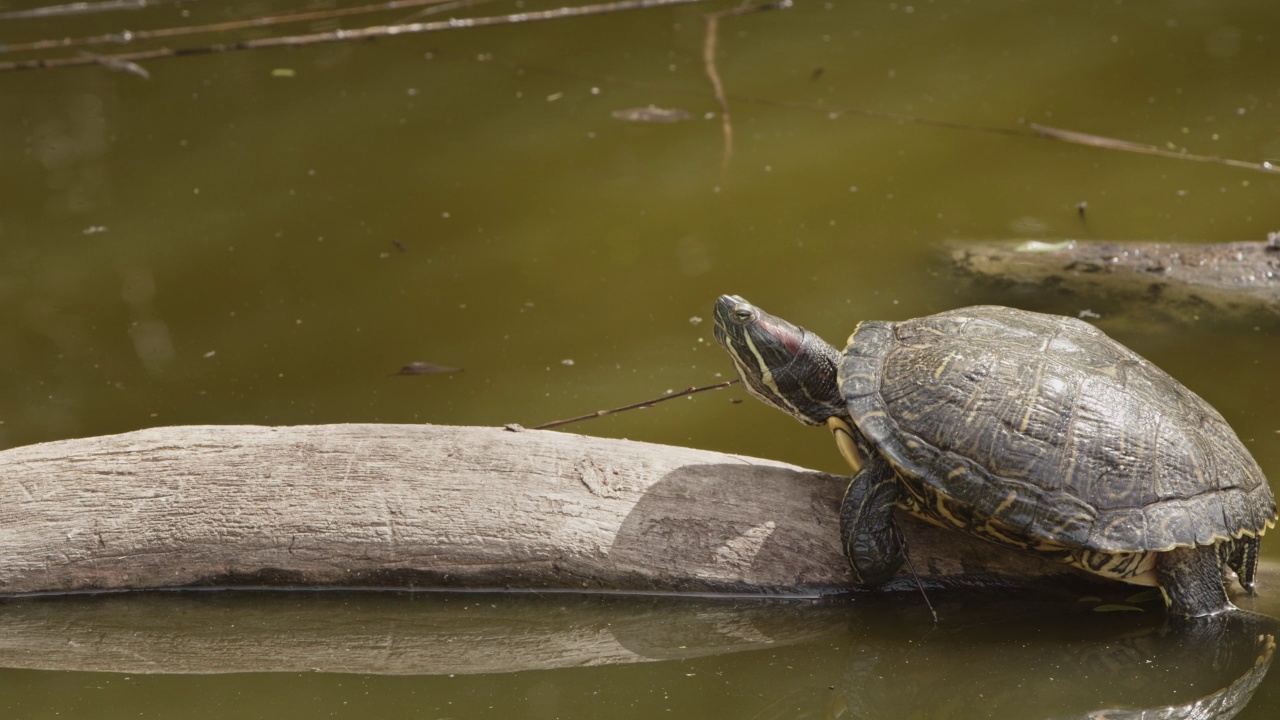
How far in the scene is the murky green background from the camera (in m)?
3.64

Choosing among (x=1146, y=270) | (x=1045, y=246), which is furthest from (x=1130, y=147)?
(x=1146, y=270)

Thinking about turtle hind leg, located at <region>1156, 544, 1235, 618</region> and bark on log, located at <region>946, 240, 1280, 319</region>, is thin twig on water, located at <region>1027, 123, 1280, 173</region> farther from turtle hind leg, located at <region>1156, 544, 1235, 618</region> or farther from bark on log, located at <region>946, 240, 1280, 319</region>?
turtle hind leg, located at <region>1156, 544, 1235, 618</region>

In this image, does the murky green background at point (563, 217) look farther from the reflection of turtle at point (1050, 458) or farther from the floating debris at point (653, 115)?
the reflection of turtle at point (1050, 458)

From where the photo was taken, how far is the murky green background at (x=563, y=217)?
364cm

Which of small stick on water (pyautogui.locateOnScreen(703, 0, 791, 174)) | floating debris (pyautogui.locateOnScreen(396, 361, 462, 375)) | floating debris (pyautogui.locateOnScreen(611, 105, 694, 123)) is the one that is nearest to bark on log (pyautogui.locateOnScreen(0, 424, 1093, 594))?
floating debris (pyautogui.locateOnScreen(396, 361, 462, 375))

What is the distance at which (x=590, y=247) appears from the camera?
4.90 m

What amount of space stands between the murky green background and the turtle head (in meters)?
0.57

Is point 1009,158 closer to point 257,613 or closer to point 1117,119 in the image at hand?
point 1117,119

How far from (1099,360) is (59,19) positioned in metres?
7.02

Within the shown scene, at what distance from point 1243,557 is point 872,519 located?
0.87m

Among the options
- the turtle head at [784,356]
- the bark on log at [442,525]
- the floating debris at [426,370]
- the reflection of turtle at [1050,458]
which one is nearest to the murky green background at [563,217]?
the floating debris at [426,370]

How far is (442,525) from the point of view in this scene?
2.82 m

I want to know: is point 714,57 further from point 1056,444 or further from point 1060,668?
point 1060,668

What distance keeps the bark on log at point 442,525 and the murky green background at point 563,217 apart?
0.20 m
